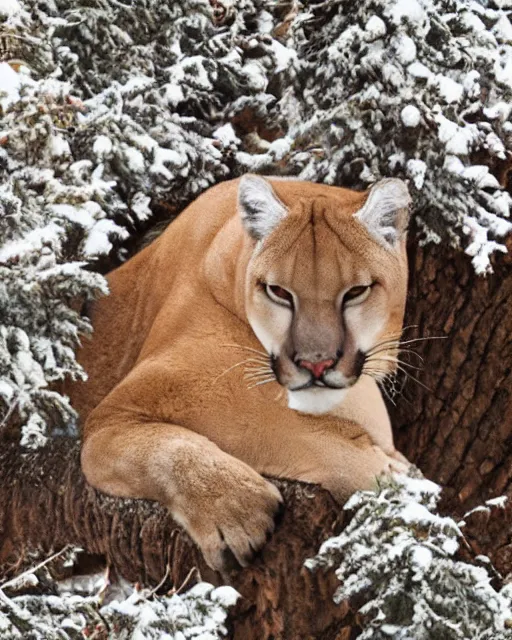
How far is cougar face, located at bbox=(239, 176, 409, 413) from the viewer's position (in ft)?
12.9

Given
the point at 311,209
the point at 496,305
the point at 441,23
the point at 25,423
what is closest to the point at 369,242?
the point at 311,209

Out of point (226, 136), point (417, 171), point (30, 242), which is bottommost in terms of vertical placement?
point (226, 136)

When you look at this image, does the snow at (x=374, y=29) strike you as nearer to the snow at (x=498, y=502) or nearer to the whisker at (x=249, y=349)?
the whisker at (x=249, y=349)

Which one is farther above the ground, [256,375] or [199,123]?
[199,123]

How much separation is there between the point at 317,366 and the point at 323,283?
31 cm

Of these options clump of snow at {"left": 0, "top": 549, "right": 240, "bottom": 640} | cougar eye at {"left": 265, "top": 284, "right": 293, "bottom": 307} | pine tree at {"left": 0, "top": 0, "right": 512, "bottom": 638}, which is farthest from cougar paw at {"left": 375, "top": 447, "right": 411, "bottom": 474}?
clump of snow at {"left": 0, "top": 549, "right": 240, "bottom": 640}

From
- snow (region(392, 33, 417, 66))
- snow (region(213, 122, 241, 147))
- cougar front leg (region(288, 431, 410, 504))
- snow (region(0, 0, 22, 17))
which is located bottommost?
cougar front leg (region(288, 431, 410, 504))

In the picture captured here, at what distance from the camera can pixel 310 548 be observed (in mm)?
3721

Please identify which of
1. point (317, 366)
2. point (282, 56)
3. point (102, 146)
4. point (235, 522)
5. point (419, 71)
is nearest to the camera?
point (235, 522)

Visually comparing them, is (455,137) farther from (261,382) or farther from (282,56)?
(261,382)

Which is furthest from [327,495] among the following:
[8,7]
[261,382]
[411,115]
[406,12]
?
[8,7]

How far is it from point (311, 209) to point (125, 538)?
4.44ft

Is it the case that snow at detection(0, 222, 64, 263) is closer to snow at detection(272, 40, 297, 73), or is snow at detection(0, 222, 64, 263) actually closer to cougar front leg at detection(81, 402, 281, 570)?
cougar front leg at detection(81, 402, 281, 570)

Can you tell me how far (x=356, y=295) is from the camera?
405 cm
